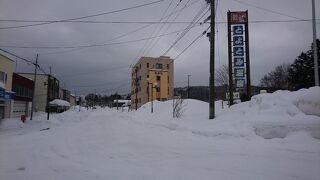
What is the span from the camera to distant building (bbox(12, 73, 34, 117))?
52147 mm

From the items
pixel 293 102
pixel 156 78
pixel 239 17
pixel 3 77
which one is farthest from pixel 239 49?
pixel 156 78

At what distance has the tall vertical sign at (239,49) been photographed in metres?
25.0

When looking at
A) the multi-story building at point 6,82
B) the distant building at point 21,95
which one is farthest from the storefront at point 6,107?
the distant building at point 21,95

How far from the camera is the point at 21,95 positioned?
55.7 meters

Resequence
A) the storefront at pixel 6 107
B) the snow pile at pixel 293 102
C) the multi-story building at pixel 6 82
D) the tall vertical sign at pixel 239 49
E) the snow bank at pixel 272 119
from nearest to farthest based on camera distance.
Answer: the snow bank at pixel 272 119 < the snow pile at pixel 293 102 < the tall vertical sign at pixel 239 49 < the multi-story building at pixel 6 82 < the storefront at pixel 6 107

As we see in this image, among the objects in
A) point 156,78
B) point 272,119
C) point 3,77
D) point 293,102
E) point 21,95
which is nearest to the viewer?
point 272,119

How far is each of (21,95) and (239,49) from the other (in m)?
44.2

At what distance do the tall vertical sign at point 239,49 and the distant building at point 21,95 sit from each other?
39648 millimetres

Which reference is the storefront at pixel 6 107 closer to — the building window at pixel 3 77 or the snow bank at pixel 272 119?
the building window at pixel 3 77

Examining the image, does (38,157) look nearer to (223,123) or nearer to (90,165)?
(90,165)

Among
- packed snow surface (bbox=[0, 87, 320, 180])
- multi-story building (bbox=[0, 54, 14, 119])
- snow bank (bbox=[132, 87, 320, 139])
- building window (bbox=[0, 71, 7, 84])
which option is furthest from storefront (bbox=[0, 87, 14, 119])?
snow bank (bbox=[132, 87, 320, 139])

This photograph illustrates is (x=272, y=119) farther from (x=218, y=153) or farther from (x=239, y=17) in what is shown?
(x=239, y=17)

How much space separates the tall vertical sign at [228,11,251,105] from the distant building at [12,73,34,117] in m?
39.6

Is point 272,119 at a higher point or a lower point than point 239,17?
lower
